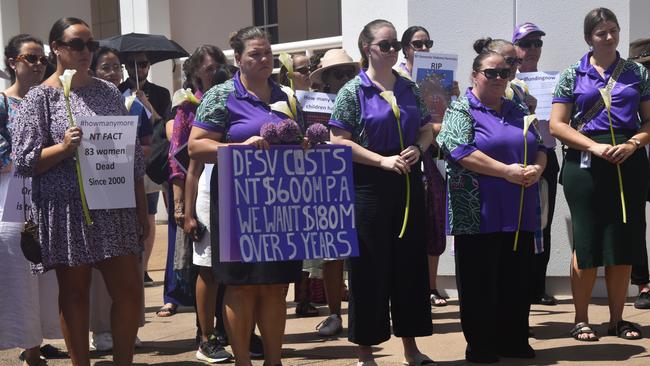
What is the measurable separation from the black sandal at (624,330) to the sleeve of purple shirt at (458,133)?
1720 millimetres

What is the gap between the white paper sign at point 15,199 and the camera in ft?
22.0

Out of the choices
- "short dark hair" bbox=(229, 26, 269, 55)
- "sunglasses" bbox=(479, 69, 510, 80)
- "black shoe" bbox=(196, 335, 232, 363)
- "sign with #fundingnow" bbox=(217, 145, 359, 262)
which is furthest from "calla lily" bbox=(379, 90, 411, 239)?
"black shoe" bbox=(196, 335, 232, 363)

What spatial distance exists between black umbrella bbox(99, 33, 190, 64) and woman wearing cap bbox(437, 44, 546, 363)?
15.2 feet

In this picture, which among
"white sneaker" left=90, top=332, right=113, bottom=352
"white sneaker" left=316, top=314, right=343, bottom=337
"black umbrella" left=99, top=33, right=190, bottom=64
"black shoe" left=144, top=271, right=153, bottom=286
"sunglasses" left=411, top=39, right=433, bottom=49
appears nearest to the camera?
"white sneaker" left=90, top=332, right=113, bottom=352

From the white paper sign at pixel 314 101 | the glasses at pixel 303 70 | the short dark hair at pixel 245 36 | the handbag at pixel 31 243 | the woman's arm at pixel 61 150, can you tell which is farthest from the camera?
the glasses at pixel 303 70

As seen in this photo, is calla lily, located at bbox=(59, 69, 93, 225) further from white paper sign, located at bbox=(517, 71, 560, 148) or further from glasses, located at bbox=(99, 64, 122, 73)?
white paper sign, located at bbox=(517, 71, 560, 148)

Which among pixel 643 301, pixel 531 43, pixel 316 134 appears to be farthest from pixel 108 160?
pixel 643 301

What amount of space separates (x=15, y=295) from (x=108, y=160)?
1.35 meters

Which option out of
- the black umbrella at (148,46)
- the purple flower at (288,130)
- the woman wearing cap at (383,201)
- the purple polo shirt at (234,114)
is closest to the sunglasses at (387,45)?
the woman wearing cap at (383,201)

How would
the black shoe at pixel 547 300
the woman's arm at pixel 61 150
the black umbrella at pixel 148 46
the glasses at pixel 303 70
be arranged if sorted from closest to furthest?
the woman's arm at pixel 61 150 < the black shoe at pixel 547 300 < the glasses at pixel 303 70 < the black umbrella at pixel 148 46

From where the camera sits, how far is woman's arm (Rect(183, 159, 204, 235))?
664 cm

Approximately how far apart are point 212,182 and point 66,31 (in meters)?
1.18

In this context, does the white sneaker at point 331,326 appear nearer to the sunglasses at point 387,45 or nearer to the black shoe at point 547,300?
the black shoe at point 547,300

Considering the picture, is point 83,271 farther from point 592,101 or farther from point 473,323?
point 592,101
